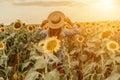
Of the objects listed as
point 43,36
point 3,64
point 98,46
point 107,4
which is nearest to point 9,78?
point 3,64

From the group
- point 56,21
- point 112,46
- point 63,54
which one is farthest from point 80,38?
point 112,46

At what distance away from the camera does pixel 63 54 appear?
6.28 feet

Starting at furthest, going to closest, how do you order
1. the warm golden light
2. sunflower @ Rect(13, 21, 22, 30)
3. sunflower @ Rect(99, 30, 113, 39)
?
sunflower @ Rect(13, 21, 22, 30) → the warm golden light → sunflower @ Rect(99, 30, 113, 39)

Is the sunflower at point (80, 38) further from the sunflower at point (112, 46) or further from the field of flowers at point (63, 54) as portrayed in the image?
the sunflower at point (112, 46)

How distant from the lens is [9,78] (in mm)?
2021

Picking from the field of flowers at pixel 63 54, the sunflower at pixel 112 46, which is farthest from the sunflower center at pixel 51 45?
the sunflower at pixel 112 46

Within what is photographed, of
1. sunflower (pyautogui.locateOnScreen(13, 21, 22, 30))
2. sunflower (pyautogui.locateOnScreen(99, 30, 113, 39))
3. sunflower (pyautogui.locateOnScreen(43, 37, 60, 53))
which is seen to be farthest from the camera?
sunflower (pyautogui.locateOnScreen(13, 21, 22, 30))

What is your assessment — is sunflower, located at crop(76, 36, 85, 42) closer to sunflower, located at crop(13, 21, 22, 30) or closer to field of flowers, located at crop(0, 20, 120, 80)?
field of flowers, located at crop(0, 20, 120, 80)

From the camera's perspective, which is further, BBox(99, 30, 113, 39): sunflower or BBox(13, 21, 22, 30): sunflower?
BBox(13, 21, 22, 30): sunflower

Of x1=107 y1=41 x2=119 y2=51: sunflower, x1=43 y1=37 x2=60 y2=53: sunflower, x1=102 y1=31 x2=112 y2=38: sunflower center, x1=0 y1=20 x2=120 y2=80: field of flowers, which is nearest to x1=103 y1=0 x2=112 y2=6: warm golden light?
→ x1=0 y1=20 x2=120 y2=80: field of flowers

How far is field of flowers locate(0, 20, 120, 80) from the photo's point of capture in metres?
1.69

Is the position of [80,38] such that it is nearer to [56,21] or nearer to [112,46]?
[56,21]

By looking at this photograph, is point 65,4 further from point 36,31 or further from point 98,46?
point 98,46

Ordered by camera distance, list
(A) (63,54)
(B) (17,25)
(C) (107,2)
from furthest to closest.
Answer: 1. (B) (17,25)
2. (C) (107,2)
3. (A) (63,54)
